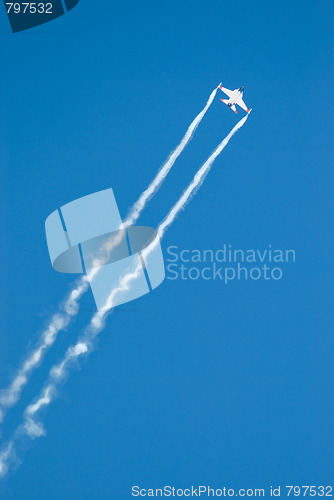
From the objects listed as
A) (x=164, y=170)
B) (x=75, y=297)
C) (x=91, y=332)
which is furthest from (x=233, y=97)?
(x=91, y=332)

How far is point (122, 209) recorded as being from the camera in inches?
145

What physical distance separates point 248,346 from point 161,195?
1.15 m

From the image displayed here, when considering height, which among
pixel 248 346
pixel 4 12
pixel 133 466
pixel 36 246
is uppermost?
pixel 4 12

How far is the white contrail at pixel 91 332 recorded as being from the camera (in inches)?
141

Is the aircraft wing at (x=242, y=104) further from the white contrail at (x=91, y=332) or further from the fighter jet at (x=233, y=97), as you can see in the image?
the white contrail at (x=91, y=332)

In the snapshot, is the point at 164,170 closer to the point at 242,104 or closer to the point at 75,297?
the point at 242,104

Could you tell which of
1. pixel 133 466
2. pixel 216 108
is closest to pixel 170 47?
pixel 216 108

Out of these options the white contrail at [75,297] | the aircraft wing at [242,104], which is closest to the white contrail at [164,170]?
the white contrail at [75,297]

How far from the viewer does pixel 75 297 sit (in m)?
3.64

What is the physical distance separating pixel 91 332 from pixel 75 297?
25 cm

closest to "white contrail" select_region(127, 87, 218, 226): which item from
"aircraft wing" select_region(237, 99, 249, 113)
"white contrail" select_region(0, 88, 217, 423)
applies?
"white contrail" select_region(0, 88, 217, 423)

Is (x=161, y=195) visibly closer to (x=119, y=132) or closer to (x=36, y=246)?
(x=119, y=132)

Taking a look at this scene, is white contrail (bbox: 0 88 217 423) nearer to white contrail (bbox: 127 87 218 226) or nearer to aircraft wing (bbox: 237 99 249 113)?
white contrail (bbox: 127 87 218 226)

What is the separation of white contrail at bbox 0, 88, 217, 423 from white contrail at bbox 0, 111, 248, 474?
0.13m
